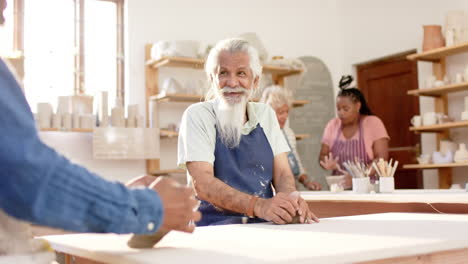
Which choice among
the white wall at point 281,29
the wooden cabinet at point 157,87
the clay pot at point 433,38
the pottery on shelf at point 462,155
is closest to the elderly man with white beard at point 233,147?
→ the wooden cabinet at point 157,87

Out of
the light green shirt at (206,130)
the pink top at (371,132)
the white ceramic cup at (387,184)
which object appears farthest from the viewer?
the pink top at (371,132)

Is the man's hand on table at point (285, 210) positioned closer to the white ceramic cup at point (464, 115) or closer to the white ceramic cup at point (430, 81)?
the white ceramic cup at point (464, 115)

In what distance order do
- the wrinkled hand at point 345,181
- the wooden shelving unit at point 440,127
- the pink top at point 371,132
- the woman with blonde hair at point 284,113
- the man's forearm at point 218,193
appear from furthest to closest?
1. the wooden shelving unit at point 440,127
2. the pink top at point 371,132
3. the woman with blonde hair at point 284,113
4. the wrinkled hand at point 345,181
5. the man's forearm at point 218,193

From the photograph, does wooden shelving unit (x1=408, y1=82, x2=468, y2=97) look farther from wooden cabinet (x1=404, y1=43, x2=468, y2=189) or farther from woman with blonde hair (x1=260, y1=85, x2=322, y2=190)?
woman with blonde hair (x1=260, y1=85, x2=322, y2=190)

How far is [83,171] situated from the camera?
0.84 meters

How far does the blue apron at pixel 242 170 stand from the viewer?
192 centimetres

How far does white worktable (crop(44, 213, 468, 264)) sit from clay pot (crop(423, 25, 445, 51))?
3851 mm

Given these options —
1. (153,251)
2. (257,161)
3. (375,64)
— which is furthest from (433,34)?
(153,251)

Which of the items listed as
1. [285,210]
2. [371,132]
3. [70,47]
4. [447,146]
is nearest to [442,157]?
[447,146]

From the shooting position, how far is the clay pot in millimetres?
5016

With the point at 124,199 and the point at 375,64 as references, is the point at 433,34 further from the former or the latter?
the point at 124,199

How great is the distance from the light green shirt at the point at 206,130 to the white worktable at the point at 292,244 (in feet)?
1.45

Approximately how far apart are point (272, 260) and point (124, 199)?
0.26 meters

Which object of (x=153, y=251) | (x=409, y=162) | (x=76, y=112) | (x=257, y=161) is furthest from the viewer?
(x=409, y=162)
